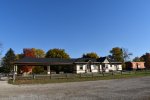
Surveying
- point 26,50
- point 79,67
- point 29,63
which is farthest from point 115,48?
point 29,63

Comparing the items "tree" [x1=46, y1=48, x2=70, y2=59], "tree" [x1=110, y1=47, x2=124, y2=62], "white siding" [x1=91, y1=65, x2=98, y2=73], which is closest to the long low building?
"white siding" [x1=91, y1=65, x2=98, y2=73]

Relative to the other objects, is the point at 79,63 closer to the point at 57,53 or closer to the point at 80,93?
the point at 57,53

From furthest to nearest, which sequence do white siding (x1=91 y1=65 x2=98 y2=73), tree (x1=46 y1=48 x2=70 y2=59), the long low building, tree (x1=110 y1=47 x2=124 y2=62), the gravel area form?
tree (x1=110 y1=47 x2=124 y2=62) → tree (x1=46 y1=48 x2=70 y2=59) → white siding (x1=91 y1=65 x2=98 y2=73) → the long low building → the gravel area

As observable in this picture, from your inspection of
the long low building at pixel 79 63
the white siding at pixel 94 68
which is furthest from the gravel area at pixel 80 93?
the white siding at pixel 94 68

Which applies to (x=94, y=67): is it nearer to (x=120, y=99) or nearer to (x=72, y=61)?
(x=72, y=61)

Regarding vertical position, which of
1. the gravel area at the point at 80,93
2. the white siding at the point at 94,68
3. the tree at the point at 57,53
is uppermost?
the tree at the point at 57,53

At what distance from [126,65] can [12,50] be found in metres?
50.5

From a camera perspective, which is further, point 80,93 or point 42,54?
point 42,54

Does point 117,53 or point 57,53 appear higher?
point 117,53

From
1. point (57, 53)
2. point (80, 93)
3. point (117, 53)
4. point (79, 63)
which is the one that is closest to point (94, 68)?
point (79, 63)

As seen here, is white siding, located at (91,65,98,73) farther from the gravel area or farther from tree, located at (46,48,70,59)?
the gravel area

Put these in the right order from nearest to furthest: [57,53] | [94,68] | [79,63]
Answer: [79,63]
[94,68]
[57,53]

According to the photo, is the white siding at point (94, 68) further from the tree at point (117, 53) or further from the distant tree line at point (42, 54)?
the tree at point (117, 53)

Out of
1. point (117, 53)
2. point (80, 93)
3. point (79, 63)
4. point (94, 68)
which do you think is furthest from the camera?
point (117, 53)
